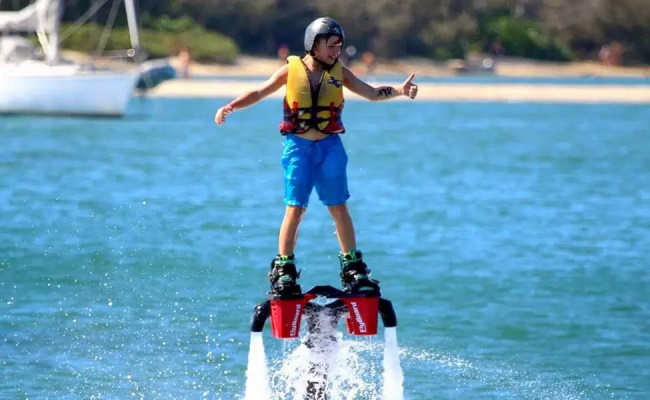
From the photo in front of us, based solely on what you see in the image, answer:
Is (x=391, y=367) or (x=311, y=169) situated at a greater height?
(x=311, y=169)

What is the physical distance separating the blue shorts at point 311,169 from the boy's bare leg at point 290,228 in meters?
0.05

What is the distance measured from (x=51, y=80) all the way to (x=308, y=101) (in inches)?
1608

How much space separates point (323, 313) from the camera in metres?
9.69

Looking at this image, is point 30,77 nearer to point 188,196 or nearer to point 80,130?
point 80,130

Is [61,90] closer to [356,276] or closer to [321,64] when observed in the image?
[321,64]

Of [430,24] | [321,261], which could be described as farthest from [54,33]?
[430,24]

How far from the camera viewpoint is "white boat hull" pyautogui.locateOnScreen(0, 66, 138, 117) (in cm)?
4925

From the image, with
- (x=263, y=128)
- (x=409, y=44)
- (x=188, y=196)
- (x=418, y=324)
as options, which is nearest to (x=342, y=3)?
(x=409, y=44)

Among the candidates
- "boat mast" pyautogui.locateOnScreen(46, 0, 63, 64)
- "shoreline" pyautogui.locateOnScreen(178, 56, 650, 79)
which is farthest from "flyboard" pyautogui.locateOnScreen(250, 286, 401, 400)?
"shoreline" pyautogui.locateOnScreen(178, 56, 650, 79)

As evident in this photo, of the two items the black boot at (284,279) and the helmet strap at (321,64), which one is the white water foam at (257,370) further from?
the helmet strap at (321,64)

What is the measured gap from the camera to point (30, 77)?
49312 mm

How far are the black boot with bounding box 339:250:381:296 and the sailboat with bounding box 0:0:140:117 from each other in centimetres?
4040

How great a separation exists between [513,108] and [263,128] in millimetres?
17962

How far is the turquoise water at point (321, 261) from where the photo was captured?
46.9ft
